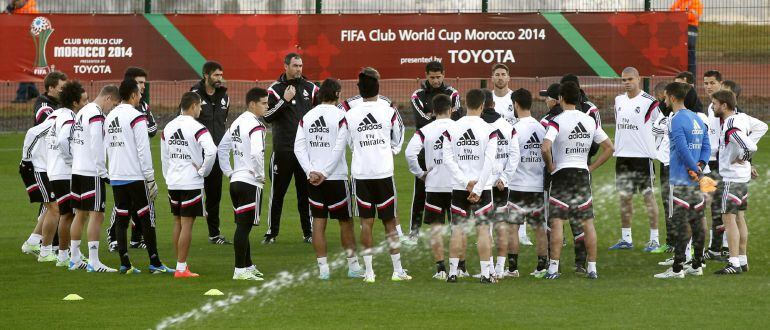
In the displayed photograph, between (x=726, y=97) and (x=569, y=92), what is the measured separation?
161 centimetres

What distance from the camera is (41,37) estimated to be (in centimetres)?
2427

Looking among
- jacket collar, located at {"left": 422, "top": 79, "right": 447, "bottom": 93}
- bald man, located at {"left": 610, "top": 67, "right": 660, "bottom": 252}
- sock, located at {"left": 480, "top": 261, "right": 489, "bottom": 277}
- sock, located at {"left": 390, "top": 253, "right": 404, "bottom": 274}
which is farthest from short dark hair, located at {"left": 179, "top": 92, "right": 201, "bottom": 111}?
bald man, located at {"left": 610, "top": 67, "right": 660, "bottom": 252}

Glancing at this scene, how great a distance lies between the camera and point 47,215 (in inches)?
527

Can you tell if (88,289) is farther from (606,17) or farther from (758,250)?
(606,17)

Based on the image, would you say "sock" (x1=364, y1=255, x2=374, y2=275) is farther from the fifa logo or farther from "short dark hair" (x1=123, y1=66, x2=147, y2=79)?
the fifa logo

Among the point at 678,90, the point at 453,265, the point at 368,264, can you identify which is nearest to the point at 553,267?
the point at 453,265

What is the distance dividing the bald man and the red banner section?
35.2 ft

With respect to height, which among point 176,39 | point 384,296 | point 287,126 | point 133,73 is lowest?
point 384,296

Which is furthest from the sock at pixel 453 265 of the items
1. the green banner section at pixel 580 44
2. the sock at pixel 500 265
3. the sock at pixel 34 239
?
the green banner section at pixel 580 44

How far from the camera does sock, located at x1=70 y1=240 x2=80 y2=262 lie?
12586 millimetres

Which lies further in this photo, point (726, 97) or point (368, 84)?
point (726, 97)

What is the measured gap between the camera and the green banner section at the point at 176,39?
24.3 m

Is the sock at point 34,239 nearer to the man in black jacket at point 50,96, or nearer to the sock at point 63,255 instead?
the sock at point 63,255

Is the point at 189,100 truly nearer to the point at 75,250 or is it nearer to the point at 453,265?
the point at 75,250
